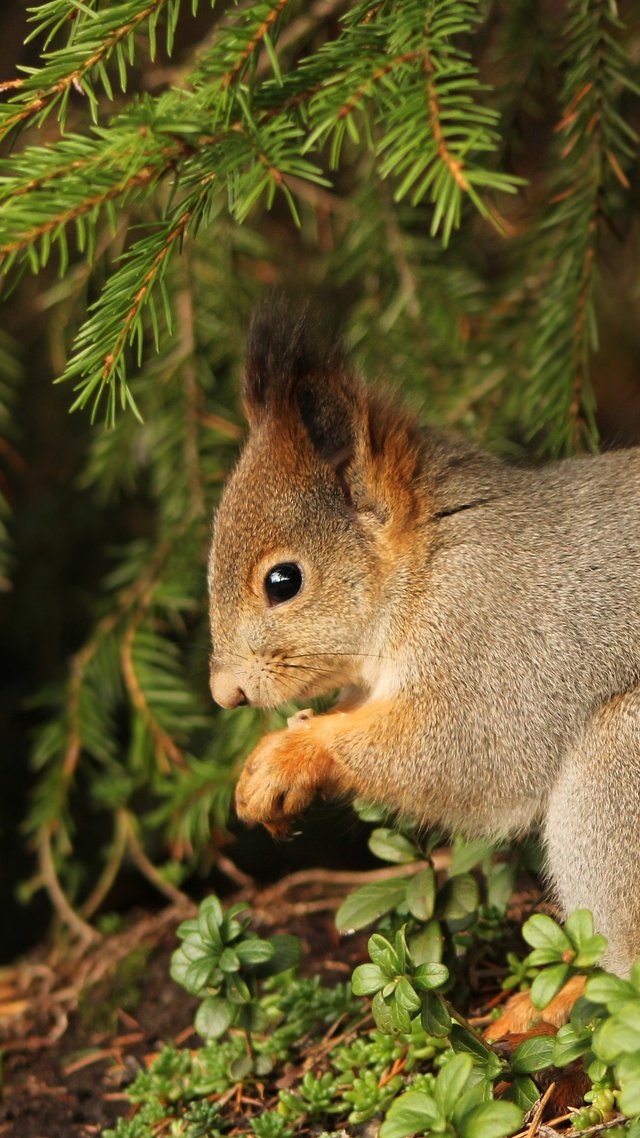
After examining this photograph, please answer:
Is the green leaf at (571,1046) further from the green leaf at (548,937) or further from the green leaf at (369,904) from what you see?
the green leaf at (369,904)

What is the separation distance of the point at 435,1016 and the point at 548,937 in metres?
0.19

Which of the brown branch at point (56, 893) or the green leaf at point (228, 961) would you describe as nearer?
the green leaf at point (228, 961)

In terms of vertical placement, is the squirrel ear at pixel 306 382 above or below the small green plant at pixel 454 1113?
above

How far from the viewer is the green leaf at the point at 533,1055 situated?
3.53 feet

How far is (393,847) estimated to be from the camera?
4.40 feet

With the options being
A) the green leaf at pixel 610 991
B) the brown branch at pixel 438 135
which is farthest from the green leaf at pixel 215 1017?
the brown branch at pixel 438 135

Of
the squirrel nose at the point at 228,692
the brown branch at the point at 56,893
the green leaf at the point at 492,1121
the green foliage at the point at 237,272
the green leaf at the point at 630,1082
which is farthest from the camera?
the brown branch at the point at 56,893

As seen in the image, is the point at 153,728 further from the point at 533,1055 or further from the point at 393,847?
the point at 533,1055

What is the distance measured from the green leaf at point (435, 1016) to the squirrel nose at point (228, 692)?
40 cm

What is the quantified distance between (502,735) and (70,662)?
43.1 inches

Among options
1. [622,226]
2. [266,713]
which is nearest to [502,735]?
[266,713]

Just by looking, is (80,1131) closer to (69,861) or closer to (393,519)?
(393,519)

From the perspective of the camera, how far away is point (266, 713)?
1829 millimetres

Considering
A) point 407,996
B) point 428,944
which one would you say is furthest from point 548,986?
point 428,944
